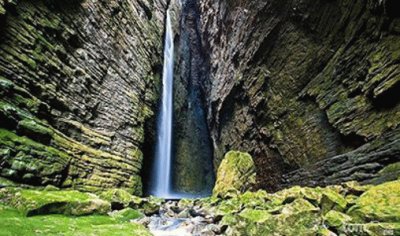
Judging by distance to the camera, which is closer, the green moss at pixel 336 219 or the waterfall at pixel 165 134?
the green moss at pixel 336 219

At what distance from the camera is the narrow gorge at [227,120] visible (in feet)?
24.9

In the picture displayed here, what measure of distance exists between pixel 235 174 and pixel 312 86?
7.44 m

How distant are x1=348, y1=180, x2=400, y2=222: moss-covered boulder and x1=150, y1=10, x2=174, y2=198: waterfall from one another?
71.7 feet

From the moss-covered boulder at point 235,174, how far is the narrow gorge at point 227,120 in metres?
0.08

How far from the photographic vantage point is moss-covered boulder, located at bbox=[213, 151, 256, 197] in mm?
17955

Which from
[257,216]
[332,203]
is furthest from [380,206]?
[257,216]

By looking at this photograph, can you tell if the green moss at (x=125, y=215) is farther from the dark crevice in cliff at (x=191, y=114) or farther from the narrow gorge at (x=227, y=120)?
the dark crevice in cliff at (x=191, y=114)

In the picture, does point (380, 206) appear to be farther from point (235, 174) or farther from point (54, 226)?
point (235, 174)

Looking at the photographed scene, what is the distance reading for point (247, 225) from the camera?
20.8ft

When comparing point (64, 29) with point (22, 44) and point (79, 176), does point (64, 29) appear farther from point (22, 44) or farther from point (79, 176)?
point (79, 176)

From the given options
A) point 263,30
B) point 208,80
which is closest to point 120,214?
point 263,30

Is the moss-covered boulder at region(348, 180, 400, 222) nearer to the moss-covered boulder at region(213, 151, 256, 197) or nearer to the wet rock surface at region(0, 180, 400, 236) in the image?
the wet rock surface at region(0, 180, 400, 236)

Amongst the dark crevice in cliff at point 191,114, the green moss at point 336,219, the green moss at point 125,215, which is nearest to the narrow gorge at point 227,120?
the green moss at point 336,219

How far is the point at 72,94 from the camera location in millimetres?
15234
